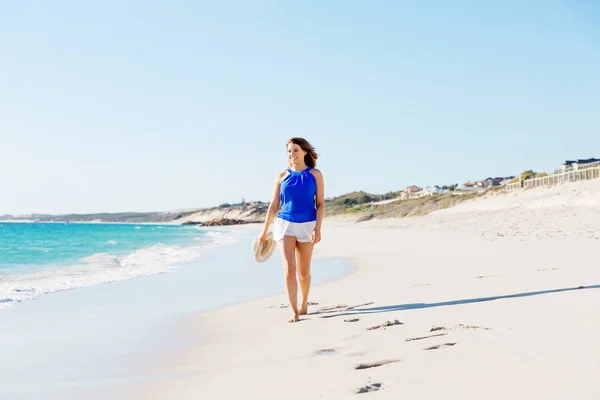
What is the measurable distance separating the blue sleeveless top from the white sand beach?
38.6 inches

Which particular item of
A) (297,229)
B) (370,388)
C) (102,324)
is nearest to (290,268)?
(297,229)

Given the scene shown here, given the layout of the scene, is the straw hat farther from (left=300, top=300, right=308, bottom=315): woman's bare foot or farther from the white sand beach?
(left=300, top=300, right=308, bottom=315): woman's bare foot

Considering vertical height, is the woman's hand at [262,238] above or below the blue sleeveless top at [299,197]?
below

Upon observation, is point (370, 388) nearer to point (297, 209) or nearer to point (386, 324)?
point (386, 324)

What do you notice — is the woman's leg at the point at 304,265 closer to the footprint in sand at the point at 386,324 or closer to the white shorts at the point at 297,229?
the white shorts at the point at 297,229

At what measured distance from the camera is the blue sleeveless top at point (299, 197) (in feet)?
18.0

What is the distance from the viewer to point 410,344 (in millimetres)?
3674

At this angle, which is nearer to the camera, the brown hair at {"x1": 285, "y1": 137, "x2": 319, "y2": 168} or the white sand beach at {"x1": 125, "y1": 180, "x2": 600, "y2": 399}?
the white sand beach at {"x1": 125, "y1": 180, "x2": 600, "y2": 399}

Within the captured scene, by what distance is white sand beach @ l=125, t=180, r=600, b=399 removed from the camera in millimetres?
2754

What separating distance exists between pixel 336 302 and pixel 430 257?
5.82 meters

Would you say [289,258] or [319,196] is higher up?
[319,196]

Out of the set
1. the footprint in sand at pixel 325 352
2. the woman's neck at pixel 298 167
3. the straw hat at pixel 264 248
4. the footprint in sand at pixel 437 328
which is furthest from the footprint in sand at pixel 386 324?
the straw hat at pixel 264 248

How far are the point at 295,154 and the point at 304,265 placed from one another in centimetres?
113

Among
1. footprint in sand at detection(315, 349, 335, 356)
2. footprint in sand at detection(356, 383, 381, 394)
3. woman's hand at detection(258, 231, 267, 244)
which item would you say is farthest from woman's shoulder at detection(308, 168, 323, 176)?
footprint in sand at detection(356, 383, 381, 394)
